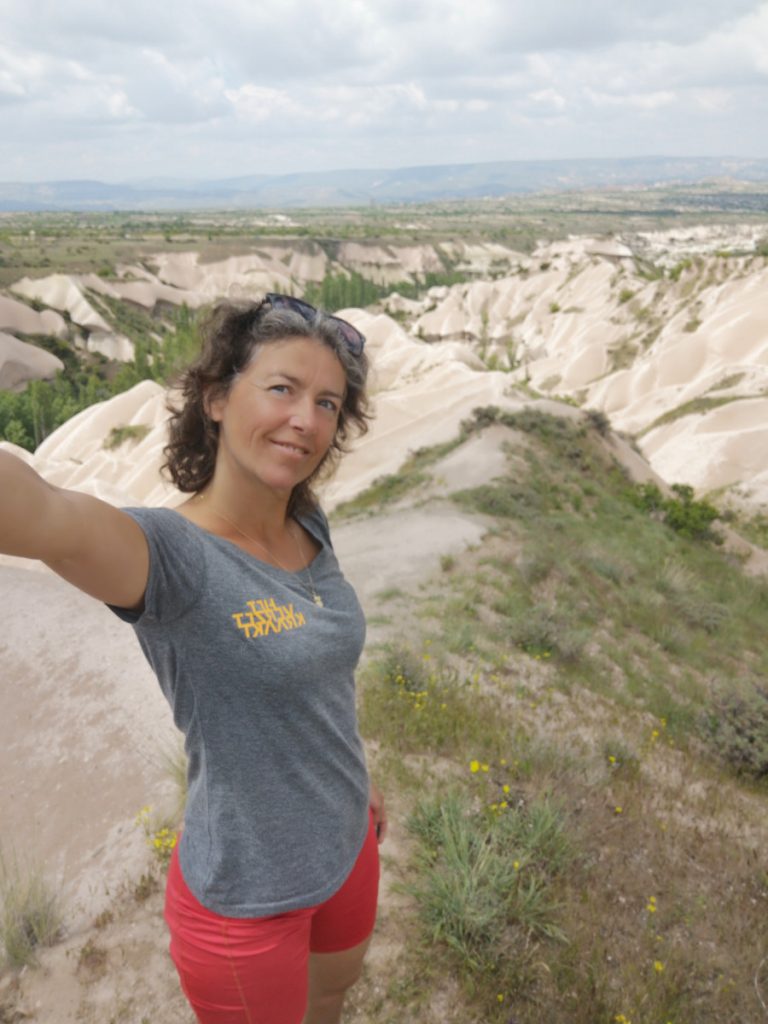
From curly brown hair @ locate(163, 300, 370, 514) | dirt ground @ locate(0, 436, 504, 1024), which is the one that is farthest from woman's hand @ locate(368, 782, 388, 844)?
curly brown hair @ locate(163, 300, 370, 514)

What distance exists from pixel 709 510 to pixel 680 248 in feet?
378

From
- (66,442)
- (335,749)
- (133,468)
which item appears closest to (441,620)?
(335,749)

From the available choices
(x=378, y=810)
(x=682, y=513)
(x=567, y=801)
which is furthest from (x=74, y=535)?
(x=682, y=513)

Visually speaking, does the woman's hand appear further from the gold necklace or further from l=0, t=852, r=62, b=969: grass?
l=0, t=852, r=62, b=969: grass

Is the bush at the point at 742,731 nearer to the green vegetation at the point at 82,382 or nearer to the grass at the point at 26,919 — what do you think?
the grass at the point at 26,919

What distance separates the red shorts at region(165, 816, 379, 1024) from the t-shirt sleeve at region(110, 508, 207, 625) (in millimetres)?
919

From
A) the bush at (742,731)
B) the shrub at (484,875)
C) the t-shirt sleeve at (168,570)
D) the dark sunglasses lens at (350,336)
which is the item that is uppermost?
the dark sunglasses lens at (350,336)

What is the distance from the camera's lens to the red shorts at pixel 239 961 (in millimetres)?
1830

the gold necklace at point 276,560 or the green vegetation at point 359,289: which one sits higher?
the gold necklace at point 276,560

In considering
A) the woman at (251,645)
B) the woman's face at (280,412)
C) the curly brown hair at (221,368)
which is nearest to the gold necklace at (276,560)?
the woman at (251,645)

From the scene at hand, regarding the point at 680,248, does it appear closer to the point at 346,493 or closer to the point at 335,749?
the point at 346,493

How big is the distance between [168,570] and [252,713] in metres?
0.46

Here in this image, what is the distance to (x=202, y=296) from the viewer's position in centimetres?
7994

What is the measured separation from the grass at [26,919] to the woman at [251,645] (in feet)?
6.15
